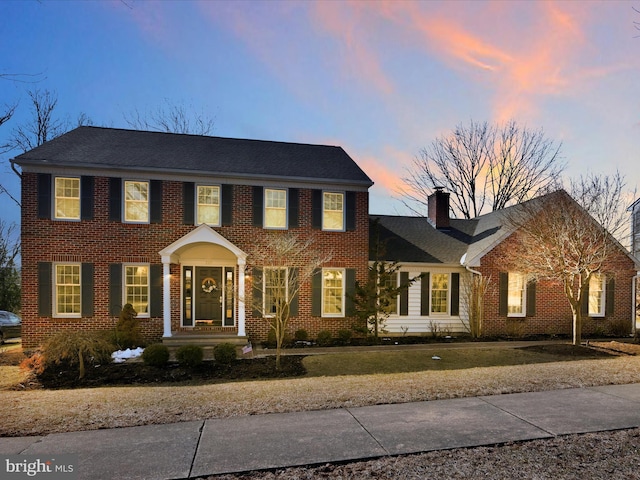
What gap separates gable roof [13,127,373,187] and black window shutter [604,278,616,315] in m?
10.2

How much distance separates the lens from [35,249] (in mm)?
11883

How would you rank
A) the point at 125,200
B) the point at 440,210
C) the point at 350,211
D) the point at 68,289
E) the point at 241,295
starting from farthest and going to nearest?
the point at 440,210 < the point at 350,211 < the point at 125,200 < the point at 241,295 < the point at 68,289

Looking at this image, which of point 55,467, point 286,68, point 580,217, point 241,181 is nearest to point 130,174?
point 241,181

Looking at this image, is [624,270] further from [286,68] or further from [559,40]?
A: [286,68]

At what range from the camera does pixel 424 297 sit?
47.2 ft

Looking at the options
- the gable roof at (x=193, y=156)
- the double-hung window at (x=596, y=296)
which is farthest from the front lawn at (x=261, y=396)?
the double-hung window at (x=596, y=296)

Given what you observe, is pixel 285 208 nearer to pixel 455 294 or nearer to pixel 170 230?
pixel 170 230

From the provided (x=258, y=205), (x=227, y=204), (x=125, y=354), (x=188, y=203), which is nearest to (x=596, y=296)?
(x=258, y=205)

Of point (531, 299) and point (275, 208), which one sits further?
point (531, 299)

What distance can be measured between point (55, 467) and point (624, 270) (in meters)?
18.2

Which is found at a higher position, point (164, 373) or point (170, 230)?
point (170, 230)

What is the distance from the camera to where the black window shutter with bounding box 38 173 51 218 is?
38.9 ft

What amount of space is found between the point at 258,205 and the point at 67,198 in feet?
Result: 18.9

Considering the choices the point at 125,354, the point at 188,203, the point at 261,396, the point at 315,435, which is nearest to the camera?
the point at 315,435
